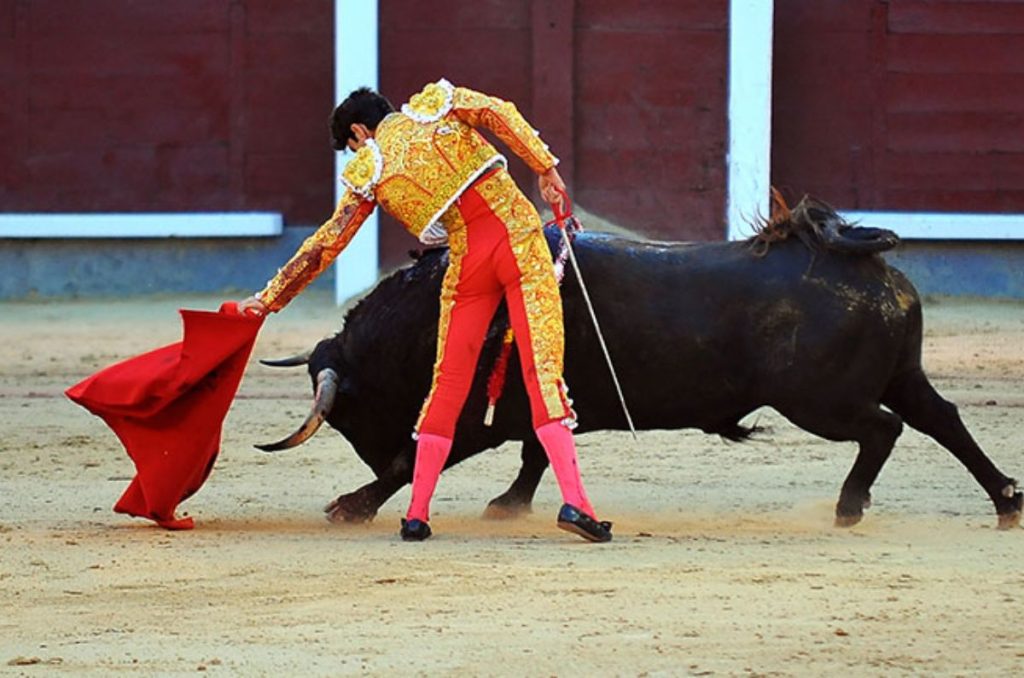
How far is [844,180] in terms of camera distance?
10602 millimetres

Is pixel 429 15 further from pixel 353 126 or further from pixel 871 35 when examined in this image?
pixel 353 126

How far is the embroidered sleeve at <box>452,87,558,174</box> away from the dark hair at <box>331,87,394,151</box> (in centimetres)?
19

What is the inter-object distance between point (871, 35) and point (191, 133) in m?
3.28

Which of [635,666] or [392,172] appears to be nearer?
[635,666]

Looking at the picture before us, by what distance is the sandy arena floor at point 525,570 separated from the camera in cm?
365

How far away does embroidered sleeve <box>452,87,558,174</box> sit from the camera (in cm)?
462

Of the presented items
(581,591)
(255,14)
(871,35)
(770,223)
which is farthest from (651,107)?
(581,591)

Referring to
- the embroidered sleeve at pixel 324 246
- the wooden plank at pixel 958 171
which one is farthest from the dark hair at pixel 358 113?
the wooden plank at pixel 958 171

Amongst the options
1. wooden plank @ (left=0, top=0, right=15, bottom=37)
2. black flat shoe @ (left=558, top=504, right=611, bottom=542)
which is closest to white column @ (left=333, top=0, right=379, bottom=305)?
wooden plank @ (left=0, top=0, right=15, bottom=37)

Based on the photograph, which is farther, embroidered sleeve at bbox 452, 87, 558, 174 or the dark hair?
the dark hair

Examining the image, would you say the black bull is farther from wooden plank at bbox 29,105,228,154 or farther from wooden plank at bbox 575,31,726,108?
wooden plank at bbox 29,105,228,154

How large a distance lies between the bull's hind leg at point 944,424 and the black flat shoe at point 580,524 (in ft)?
3.00

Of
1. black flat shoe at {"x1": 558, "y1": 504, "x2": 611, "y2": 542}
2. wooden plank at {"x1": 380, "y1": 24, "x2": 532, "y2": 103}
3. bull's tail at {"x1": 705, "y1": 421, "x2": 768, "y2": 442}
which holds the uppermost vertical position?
wooden plank at {"x1": 380, "y1": 24, "x2": 532, "y2": 103}

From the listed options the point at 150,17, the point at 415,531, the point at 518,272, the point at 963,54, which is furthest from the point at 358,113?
the point at 963,54
